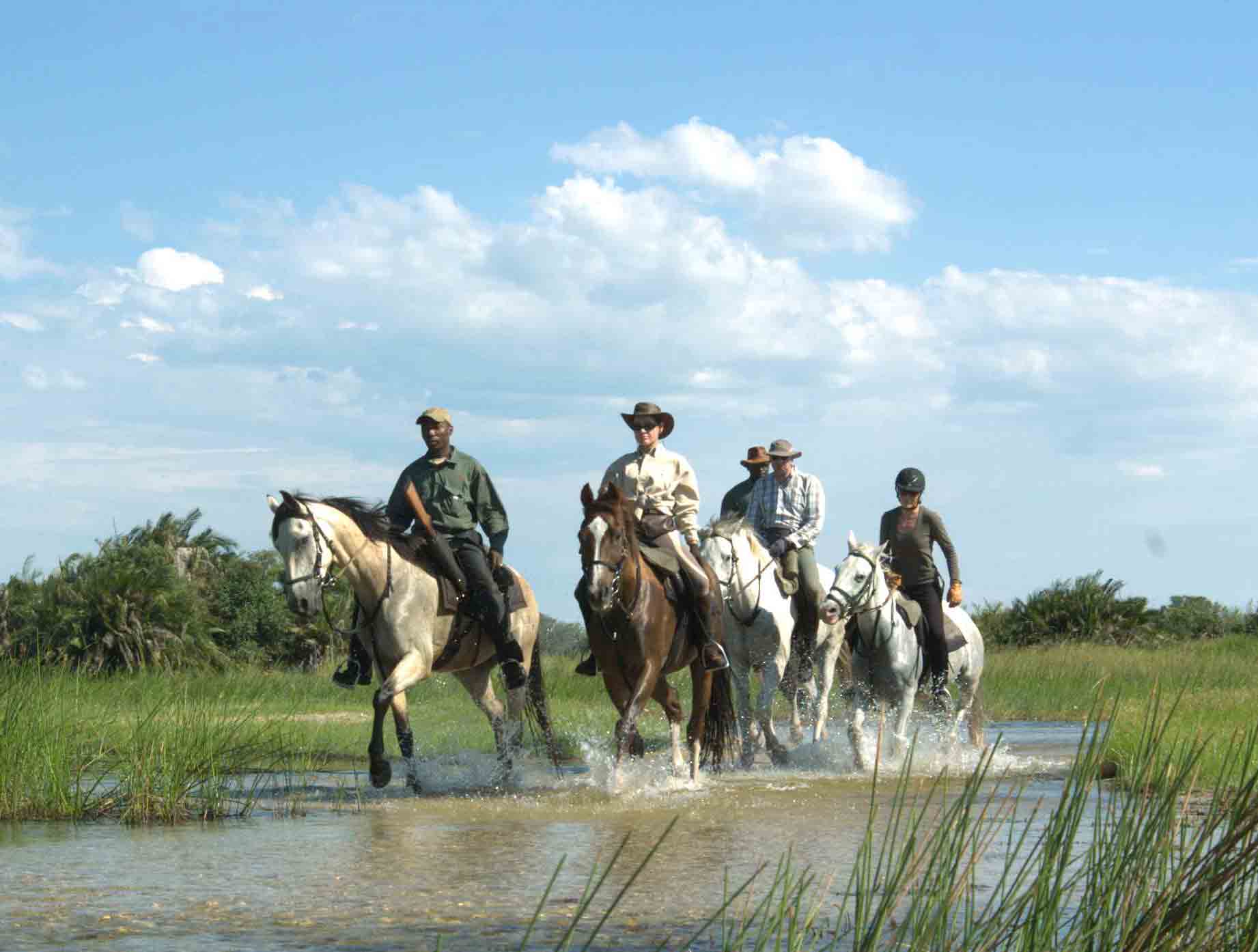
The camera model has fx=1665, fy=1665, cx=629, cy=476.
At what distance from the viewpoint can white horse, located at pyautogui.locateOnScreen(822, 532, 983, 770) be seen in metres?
13.9

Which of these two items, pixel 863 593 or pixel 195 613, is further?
pixel 195 613

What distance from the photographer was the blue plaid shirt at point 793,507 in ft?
50.5

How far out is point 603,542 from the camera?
11.9 m

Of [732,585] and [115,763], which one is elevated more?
[732,585]

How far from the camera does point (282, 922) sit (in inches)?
269

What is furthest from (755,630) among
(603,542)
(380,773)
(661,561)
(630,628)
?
(380,773)

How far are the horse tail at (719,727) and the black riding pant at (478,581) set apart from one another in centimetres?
195

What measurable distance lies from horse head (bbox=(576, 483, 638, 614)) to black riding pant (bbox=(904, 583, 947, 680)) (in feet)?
12.8

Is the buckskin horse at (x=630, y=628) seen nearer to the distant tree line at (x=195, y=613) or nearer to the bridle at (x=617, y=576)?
the bridle at (x=617, y=576)

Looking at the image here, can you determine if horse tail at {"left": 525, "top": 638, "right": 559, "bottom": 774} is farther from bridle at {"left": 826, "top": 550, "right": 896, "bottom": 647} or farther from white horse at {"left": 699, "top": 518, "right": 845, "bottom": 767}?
bridle at {"left": 826, "top": 550, "right": 896, "bottom": 647}

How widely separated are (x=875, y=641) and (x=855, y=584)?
74 cm

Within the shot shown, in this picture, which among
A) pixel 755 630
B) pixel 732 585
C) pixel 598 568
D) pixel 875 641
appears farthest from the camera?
pixel 755 630

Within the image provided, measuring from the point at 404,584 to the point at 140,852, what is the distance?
446 cm

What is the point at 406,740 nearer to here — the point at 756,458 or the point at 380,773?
the point at 380,773
